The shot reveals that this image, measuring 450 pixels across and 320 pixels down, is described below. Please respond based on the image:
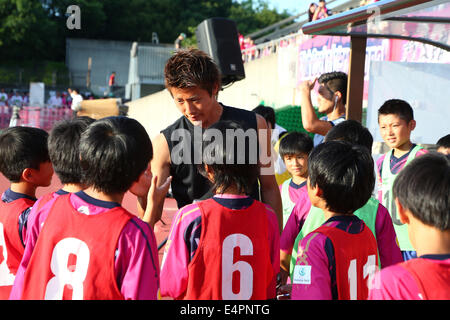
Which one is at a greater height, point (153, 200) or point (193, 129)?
point (193, 129)

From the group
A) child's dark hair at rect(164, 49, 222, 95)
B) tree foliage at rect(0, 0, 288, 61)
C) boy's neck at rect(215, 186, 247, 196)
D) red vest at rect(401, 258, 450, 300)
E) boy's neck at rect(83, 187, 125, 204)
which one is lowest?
red vest at rect(401, 258, 450, 300)

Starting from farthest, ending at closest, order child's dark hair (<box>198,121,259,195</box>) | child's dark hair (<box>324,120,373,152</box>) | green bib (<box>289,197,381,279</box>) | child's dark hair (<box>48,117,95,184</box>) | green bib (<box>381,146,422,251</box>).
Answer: green bib (<box>381,146,422,251</box>), child's dark hair (<box>324,120,373,152</box>), green bib (<box>289,197,381,279</box>), child's dark hair (<box>48,117,95,184</box>), child's dark hair (<box>198,121,259,195</box>)

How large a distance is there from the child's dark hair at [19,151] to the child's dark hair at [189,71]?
2.47ft

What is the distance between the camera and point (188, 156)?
9.50 feet

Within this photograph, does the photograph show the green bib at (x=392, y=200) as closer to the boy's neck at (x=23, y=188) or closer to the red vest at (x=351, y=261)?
the red vest at (x=351, y=261)

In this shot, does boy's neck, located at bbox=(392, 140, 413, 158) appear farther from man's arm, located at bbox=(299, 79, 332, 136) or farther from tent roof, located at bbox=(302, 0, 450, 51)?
tent roof, located at bbox=(302, 0, 450, 51)

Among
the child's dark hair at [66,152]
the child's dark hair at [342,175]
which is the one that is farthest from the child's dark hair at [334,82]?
the child's dark hair at [66,152]

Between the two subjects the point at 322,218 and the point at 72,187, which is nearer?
the point at 72,187

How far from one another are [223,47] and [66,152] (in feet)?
18.9

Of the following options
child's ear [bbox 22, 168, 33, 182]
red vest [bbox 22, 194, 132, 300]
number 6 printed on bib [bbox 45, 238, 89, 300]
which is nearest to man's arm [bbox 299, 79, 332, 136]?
child's ear [bbox 22, 168, 33, 182]

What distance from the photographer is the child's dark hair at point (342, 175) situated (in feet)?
7.45

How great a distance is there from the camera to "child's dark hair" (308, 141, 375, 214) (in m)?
2.27

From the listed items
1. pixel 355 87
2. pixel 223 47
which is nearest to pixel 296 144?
pixel 355 87

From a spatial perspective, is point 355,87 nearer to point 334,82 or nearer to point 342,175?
point 334,82
